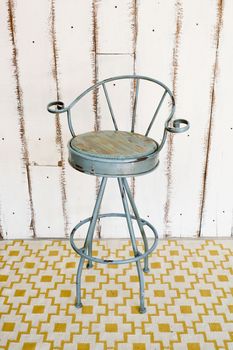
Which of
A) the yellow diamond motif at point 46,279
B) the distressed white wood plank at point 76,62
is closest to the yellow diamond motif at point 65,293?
the yellow diamond motif at point 46,279

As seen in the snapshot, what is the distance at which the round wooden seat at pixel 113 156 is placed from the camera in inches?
76.8

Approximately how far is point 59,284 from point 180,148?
3.13 ft

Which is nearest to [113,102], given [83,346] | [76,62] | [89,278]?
[76,62]

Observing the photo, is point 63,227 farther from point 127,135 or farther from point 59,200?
point 127,135

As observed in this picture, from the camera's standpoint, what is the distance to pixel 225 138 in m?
2.62

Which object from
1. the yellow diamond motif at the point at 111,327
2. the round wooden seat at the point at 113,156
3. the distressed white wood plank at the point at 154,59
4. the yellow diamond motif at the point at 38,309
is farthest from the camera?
the distressed white wood plank at the point at 154,59

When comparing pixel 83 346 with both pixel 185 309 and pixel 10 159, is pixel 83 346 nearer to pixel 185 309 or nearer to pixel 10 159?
pixel 185 309

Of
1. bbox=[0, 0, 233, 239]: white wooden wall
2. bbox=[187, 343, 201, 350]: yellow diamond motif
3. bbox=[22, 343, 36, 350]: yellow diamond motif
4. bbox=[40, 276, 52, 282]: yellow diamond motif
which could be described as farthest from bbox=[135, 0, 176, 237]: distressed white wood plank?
bbox=[22, 343, 36, 350]: yellow diamond motif

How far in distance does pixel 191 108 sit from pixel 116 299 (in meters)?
1.04

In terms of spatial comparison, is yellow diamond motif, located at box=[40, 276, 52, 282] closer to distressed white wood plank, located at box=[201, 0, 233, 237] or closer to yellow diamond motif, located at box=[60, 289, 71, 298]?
yellow diamond motif, located at box=[60, 289, 71, 298]

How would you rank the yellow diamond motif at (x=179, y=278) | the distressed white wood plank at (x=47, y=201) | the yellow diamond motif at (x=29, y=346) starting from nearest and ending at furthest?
the yellow diamond motif at (x=29, y=346) → the yellow diamond motif at (x=179, y=278) → the distressed white wood plank at (x=47, y=201)

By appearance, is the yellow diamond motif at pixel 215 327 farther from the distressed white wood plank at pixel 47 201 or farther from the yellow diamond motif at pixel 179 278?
the distressed white wood plank at pixel 47 201

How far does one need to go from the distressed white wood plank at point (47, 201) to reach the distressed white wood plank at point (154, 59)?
45cm

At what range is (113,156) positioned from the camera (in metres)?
1.96
